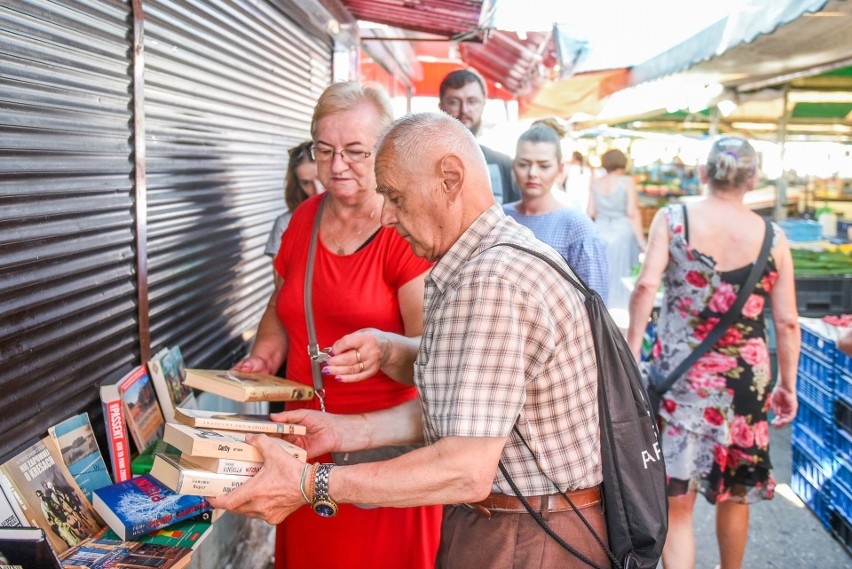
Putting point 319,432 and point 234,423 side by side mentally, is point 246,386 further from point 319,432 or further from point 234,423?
point 319,432

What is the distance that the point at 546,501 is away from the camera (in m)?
1.84

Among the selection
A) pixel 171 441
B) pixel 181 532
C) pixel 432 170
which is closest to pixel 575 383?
pixel 432 170

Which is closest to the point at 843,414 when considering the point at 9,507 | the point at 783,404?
the point at 783,404

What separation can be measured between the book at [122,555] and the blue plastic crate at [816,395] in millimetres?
4015

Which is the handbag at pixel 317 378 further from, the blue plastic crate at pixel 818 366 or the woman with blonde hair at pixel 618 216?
the woman with blonde hair at pixel 618 216

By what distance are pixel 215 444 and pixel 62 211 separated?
1023 millimetres

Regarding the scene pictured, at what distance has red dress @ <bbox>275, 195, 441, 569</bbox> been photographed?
2500 millimetres

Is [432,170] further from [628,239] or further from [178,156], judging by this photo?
[628,239]

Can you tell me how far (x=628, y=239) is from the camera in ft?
29.3

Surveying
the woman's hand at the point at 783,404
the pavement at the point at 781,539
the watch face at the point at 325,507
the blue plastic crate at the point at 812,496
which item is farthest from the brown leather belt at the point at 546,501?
the blue plastic crate at the point at 812,496

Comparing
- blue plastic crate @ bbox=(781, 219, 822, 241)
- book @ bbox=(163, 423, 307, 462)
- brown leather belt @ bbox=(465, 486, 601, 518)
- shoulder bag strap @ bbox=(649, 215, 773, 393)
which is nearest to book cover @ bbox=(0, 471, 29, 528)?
book @ bbox=(163, 423, 307, 462)

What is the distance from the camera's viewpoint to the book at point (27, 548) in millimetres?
1499

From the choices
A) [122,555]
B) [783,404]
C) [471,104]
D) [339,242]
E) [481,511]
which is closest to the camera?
[481,511]

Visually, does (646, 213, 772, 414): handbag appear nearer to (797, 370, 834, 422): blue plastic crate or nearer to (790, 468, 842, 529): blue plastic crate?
(797, 370, 834, 422): blue plastic crate
